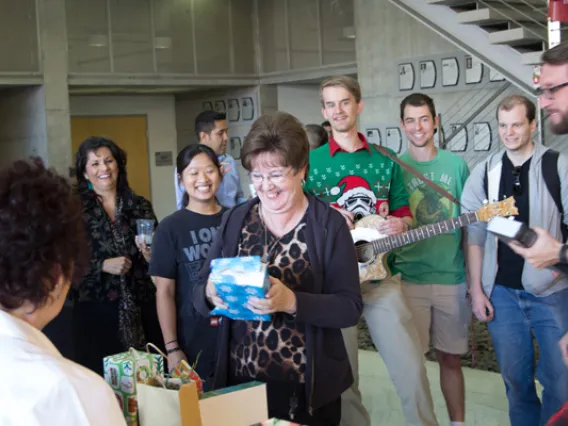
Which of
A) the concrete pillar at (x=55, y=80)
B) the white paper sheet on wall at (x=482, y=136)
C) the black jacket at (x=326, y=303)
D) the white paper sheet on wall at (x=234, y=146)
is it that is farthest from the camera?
the white paper sheet on wall at (x=234, y=146)

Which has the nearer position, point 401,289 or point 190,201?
point 190,201

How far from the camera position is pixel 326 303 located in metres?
2.61

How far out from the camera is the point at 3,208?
1654mm

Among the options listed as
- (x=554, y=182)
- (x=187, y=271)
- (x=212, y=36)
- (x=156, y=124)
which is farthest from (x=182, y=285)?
(x=156, y=124)

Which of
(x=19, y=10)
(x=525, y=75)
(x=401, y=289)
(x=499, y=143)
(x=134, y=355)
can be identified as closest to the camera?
(x=134, y=355)

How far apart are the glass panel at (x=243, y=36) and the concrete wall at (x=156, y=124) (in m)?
1.97

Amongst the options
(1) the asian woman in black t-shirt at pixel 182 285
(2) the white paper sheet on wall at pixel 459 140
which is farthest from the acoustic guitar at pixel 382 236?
(2) the white paper sheet on wall at pixel 459 140

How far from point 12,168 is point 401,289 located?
9.48 ft

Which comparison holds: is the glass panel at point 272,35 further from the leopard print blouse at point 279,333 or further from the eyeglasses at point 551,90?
the leopard print blouse at point 279,333

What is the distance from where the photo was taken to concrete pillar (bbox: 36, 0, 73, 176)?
39.0ft

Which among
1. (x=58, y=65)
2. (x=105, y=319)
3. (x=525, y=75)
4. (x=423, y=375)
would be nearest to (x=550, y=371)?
(x=423, y=375)

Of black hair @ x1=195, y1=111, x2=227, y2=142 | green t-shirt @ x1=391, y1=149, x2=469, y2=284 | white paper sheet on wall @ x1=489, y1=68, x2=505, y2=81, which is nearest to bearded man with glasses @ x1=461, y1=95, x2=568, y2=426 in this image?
green t-shirt @ x1=391, y1=149, x2=469, y2=284

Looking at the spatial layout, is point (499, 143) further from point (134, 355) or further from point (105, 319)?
point (134, 355)

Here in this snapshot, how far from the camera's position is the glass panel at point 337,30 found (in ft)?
40.9
